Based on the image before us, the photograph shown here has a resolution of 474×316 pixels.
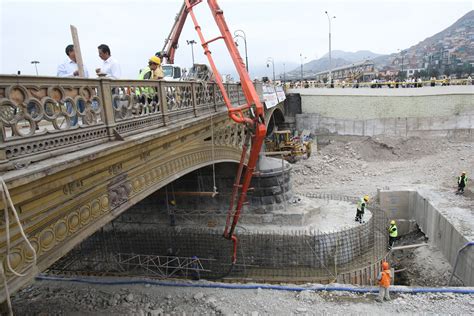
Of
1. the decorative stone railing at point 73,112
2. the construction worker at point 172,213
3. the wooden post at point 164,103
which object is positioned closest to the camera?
the decorative stone railing at point 73,112

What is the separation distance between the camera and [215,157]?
11148mm

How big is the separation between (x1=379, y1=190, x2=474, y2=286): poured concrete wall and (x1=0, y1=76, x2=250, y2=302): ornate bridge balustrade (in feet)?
38.6

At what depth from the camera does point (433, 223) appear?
16.0 m

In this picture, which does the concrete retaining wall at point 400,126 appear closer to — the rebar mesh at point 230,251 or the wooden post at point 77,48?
the rebar mesh at point 230,251

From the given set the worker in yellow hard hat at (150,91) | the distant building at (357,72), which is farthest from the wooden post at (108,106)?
the distant building at (357,72)

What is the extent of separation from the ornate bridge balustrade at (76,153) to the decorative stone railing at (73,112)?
1cm

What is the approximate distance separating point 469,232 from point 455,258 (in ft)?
3.96

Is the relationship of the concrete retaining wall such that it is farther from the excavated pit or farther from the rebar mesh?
the rebar mesh

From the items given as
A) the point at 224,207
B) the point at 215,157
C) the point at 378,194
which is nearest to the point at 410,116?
the point at 378,194

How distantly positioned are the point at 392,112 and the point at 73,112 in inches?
1241

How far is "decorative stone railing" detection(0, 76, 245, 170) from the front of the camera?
11.9ft

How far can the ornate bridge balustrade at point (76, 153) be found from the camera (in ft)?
12.1

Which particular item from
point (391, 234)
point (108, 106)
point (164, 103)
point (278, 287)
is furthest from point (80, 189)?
point (391, 234)

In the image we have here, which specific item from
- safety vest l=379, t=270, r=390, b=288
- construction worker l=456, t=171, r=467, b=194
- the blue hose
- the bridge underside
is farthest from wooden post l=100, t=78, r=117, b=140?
construction worker l=456, t=171, r=467, b=194
